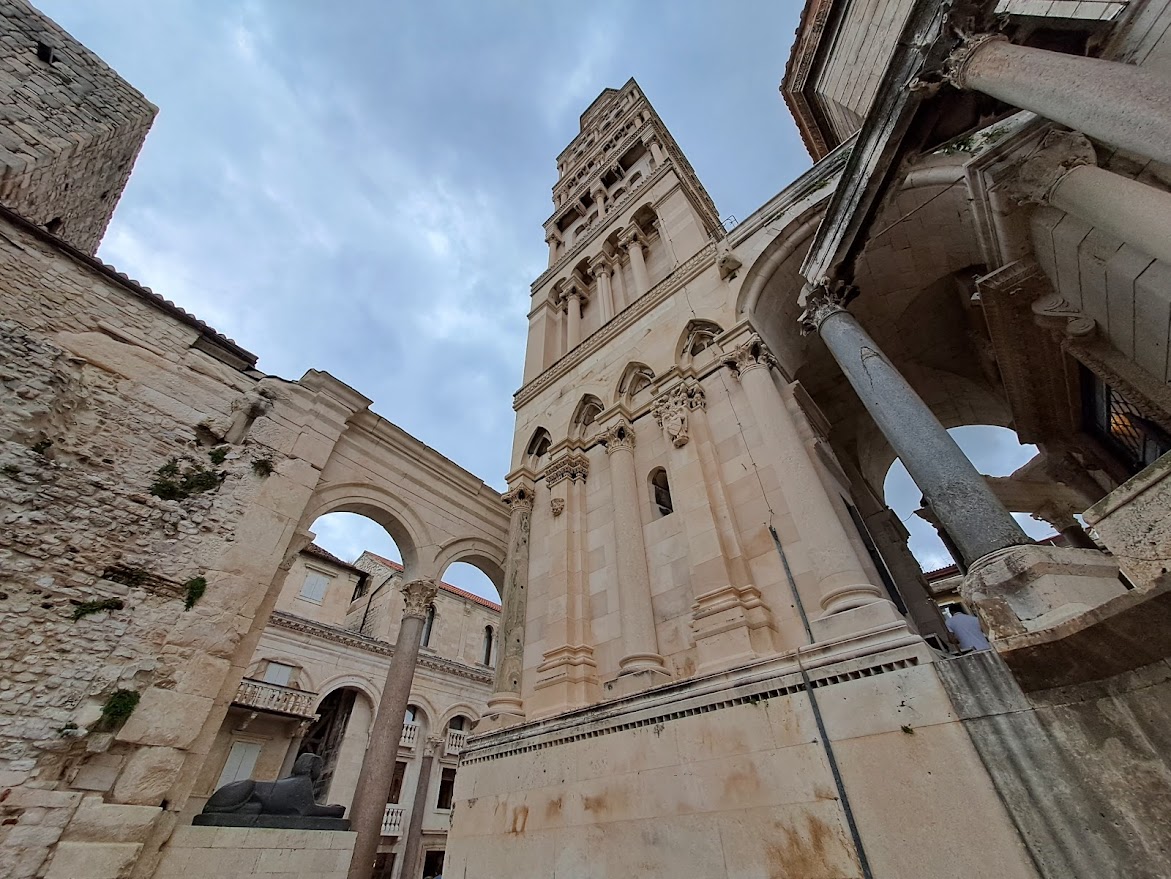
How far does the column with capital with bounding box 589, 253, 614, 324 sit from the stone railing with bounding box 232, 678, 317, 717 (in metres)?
16.7

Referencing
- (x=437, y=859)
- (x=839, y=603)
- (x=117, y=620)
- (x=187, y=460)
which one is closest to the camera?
(x=839, y=603)

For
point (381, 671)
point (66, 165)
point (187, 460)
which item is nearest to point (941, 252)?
point (187, 460)

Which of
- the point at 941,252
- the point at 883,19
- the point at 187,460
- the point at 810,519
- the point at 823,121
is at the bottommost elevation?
the point at 810,519

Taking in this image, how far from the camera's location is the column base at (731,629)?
5.60 m

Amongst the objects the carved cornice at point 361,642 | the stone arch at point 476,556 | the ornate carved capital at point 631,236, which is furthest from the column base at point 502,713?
the ornate carved capital at point 631,236

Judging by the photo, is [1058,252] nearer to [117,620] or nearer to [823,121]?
[117,620]

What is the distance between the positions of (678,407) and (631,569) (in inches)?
111

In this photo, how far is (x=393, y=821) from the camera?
19078 millimetres

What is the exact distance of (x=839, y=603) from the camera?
5105mm

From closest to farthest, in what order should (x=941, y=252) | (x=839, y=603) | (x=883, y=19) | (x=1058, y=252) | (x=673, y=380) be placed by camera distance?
(x=1058, y=252) < (x=839, y=603) < (x=941, y=252) < (x=673, y=380) < (x=883, y=19)

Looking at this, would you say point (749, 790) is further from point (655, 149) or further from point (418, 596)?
point (655, 149)

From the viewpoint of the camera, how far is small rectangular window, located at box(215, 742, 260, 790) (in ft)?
52.6

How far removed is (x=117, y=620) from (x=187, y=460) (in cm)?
259

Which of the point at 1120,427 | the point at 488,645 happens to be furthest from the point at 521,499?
the point at 488,645
